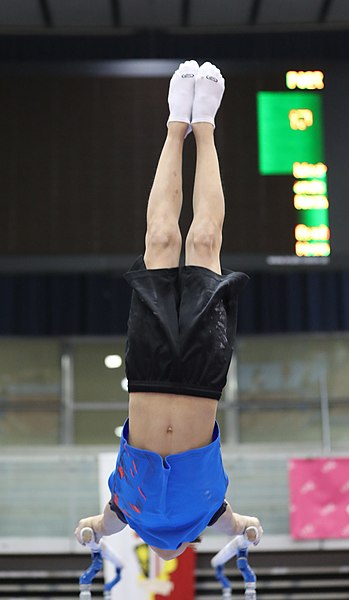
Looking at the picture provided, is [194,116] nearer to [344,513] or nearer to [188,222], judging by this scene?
[188,222]

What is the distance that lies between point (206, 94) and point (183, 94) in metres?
0.10

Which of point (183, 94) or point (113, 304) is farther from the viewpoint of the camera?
point (113, 304)

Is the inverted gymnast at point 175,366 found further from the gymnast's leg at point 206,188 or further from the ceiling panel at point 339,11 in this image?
the ceiling panel at point 339,11

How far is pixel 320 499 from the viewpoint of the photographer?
25.1 feet

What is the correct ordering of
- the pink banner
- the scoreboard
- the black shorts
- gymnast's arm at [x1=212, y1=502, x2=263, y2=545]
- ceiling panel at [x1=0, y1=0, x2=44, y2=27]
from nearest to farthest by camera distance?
1. the black shorts
2. gymnast's arm at [x1=212, y1=502, x2=263, y2=545]
3. the scoreboard
4. the pink banner
5. ceiling panel at [x1=0, y1=0, x2=44, y2=27]

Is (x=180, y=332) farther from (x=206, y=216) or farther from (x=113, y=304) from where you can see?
(x=113, y=304)

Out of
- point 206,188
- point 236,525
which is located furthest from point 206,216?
point 236,525

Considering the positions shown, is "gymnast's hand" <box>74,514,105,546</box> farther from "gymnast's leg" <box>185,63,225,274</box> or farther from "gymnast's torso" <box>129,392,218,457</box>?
"gymnast's leg" <box>185,63,225,274</box>

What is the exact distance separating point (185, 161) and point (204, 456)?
386 centimetres

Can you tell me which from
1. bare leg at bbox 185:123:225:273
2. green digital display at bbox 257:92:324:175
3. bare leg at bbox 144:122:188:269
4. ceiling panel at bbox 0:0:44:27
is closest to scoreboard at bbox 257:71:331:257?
green digital display at bbox 257:92:324:175

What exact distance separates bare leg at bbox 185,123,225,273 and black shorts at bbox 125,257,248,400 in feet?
0.23

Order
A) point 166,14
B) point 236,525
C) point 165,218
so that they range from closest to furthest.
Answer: point 165,218
point 236,525
point 166,14

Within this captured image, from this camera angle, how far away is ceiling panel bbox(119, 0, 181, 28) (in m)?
8.88

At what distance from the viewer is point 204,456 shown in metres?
3.28
